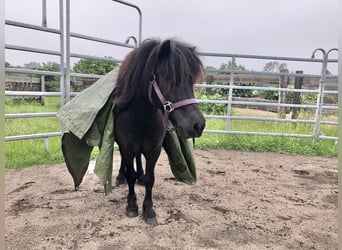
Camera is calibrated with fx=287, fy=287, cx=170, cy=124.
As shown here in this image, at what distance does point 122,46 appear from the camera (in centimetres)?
480

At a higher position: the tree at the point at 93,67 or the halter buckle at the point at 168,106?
the tree at the point at 93,67

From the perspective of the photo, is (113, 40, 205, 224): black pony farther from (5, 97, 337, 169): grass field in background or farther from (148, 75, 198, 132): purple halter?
(5, 97, 337, 169): grass field in background

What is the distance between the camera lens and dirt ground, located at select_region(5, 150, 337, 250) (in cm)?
213

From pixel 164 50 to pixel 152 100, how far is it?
34 centimetres

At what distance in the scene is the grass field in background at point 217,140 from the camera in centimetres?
421

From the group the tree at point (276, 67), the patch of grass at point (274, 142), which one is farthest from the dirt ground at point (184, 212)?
the tree at point (276, 67)

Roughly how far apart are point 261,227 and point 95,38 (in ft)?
11.4

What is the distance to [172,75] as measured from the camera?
1.78 m

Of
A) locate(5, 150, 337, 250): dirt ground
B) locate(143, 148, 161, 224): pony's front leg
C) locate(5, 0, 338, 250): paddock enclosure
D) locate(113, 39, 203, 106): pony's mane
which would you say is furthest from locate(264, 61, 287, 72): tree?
locate(113, 39, 203, 106): pony's mane

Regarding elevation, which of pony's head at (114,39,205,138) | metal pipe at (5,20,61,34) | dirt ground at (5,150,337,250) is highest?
metal pipe at (5,20,61,34)

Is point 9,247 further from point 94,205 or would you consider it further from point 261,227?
point 261,227

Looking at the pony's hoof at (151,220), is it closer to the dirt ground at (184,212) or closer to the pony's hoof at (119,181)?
the dirt ground at (184,212)

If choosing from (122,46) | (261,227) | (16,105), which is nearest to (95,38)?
(122,46)

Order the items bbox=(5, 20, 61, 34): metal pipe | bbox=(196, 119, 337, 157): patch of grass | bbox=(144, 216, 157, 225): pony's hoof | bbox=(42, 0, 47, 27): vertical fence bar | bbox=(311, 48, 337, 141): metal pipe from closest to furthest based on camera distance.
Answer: bbox=(144, 216, 157, 225): pony's hoof
bbox=(5, 20, 61, 34): metal pipe
bbox=(42, 0, 47, 27): vertical fence bar
bbox=(196, 119, 337, 157): patch of grass
bbox=(311, 48, 337, 141): metal pipe
